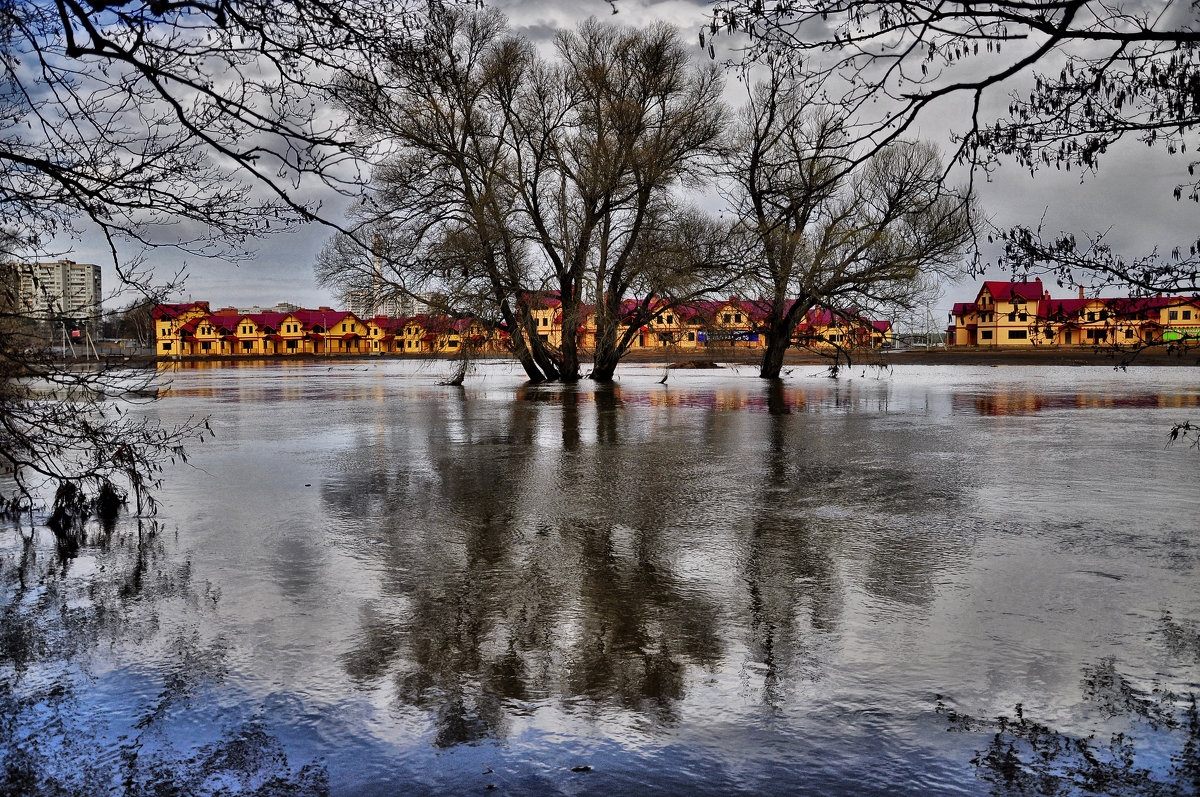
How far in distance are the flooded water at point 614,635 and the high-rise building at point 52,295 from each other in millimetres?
1800

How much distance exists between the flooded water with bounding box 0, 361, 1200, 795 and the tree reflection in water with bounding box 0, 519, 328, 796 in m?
0.02

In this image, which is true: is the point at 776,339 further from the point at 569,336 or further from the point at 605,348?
the point at 569,336

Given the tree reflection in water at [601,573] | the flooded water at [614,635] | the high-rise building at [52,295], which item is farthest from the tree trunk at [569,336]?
the high-rise building at [52,295]

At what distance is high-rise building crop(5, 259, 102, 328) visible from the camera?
23.9 ft

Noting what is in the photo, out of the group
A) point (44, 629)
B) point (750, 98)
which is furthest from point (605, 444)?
point (750, 98)

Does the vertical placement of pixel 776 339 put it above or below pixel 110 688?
above

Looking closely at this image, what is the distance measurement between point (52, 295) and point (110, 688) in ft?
14.2

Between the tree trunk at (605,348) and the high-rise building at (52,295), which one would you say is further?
the tree trunk at (605,348)

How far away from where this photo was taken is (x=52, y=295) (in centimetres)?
742

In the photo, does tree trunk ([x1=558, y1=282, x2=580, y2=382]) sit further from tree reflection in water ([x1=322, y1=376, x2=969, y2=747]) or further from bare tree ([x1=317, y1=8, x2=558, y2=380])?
tree reflection in water ([x1=322, y1=376, x2=969, y2=747])

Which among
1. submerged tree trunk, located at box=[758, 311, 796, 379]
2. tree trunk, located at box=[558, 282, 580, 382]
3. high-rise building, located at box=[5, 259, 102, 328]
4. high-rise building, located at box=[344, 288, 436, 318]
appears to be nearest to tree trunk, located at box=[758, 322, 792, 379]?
submerged tree trunk, located at box=[758, 311, 796, 379]

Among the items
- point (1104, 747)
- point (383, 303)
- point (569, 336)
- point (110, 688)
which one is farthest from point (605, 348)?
point (1104, 747)

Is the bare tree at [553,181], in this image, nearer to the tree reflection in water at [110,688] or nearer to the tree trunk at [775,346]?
the tree trunk at [775,346]

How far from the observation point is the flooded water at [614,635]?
3459mm
